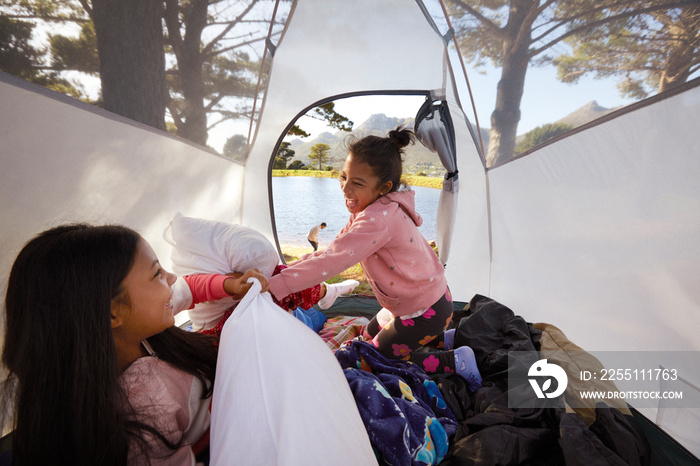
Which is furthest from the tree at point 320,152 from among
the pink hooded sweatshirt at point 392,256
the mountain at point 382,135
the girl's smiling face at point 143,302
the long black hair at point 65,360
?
the long black hair at point 65,360

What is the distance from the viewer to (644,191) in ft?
4.02

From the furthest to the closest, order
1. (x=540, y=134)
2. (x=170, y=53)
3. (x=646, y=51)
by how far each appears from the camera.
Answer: (x=540, y=134), (x=170, y=53), (x=646, y=51)

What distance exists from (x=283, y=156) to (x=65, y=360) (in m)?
2.45

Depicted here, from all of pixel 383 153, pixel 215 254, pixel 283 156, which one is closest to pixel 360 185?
pixel 383 153

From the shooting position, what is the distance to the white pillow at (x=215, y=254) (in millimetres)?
1371

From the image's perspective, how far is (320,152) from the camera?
338 centimetres

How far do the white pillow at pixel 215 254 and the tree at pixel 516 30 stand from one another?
1381 mm

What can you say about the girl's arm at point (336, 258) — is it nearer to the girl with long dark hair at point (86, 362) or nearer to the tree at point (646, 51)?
the girl with long dark hair at point (86, 362)

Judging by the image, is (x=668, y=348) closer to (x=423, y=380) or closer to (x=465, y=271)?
(x=423, y=380)

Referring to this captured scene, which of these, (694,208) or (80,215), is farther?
(80,215)

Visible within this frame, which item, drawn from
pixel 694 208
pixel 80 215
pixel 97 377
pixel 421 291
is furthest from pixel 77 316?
pixel 694 208

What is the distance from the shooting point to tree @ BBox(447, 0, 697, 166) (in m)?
1.23

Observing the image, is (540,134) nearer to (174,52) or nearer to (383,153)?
(383,153)

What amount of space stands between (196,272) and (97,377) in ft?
2.12
